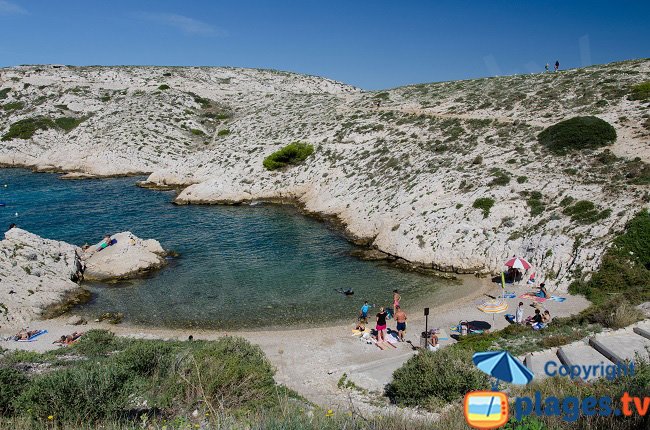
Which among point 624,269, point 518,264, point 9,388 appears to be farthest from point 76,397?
point 624,269

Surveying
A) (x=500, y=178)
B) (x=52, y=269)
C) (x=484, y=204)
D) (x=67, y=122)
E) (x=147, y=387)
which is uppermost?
(x=67, y=122)

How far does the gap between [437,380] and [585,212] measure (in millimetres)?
22727

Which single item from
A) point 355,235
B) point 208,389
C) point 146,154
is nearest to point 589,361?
point 208,389

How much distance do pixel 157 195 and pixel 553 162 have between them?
48.0 m

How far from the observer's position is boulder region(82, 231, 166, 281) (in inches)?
1323

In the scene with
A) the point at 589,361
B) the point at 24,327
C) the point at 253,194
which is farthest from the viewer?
the point at 253,194

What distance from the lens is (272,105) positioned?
88.9 metres

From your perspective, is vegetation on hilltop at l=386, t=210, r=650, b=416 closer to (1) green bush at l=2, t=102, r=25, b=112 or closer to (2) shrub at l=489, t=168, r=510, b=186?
(2) shrub at l=489, t=168, r=510, b=186

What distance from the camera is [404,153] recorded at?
51438 millimetres

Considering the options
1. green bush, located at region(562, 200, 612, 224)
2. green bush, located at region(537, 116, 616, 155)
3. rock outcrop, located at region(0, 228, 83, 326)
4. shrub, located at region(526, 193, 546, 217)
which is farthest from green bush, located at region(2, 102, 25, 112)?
green bush, located at region(562, 200, 612, 224)

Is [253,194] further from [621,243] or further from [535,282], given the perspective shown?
[621,243]

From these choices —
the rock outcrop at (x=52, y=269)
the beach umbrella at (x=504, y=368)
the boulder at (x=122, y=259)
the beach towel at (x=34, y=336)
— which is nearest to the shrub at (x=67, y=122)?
the boulder at (x=122, y=259)

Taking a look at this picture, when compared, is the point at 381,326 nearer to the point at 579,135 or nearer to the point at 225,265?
the point at 225,265

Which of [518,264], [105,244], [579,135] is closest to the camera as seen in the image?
[518,264]
